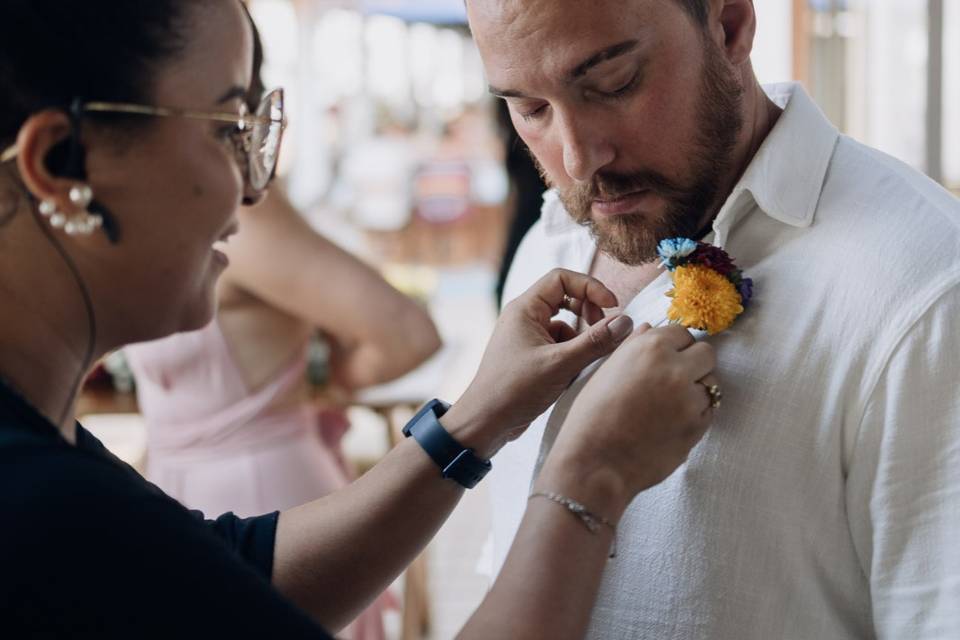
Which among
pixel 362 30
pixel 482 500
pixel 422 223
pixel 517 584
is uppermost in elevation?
pixel 517 584

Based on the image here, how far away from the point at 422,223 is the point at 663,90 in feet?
45.7

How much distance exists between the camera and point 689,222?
154 centimetres

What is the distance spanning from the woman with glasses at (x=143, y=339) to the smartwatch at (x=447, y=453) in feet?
0.65

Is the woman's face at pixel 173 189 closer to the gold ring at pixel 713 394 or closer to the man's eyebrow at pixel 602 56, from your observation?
the man's eyebrow at pixel 602 56

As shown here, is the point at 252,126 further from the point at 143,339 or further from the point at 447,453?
the point at 447,453

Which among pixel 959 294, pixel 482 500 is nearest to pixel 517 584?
pixel 959 294

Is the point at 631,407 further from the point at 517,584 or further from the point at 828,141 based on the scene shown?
the point at 828,141

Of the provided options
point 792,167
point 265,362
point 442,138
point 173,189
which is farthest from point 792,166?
point 442,138

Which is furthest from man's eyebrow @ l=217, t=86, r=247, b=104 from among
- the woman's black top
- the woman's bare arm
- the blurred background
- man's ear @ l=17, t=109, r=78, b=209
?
the woman's bare arm

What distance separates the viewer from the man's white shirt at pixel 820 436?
1260 mm

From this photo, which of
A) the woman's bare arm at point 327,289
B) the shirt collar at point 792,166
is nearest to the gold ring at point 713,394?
the shirt collar at point 792,166

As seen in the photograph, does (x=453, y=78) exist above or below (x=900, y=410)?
below

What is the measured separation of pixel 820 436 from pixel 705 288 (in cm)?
22

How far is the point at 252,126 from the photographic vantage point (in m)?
1.26
